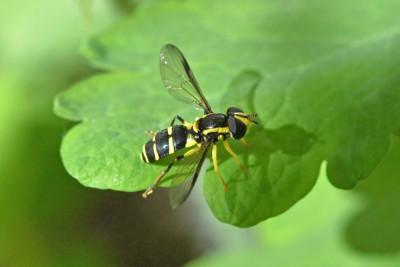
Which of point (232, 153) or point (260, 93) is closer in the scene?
point (232, 153)

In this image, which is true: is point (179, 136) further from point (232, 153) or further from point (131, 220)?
point (131, 220)

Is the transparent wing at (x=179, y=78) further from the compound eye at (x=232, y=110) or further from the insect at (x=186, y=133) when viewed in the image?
the compound eye at (x=232, y=110)

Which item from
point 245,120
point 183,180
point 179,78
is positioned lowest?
point 183,180

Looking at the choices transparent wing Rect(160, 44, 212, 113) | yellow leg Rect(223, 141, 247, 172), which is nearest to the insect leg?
yellow leg Rect(223, 141, 247, 172)

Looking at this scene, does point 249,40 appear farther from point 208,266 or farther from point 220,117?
point 208,266

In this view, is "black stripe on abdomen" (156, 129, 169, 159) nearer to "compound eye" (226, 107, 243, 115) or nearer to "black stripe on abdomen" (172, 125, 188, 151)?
"black stripe on abdomen" (172, 125, 188, 151)

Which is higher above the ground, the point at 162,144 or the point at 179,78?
the point at 179,78

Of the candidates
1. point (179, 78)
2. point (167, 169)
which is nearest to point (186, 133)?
point (167, 169)

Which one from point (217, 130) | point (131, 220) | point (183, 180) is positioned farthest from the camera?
point (131, 220)

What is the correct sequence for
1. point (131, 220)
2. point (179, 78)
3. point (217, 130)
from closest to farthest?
1. point (217, 130)
2. point (179, 78)
3. point (131, 220)
